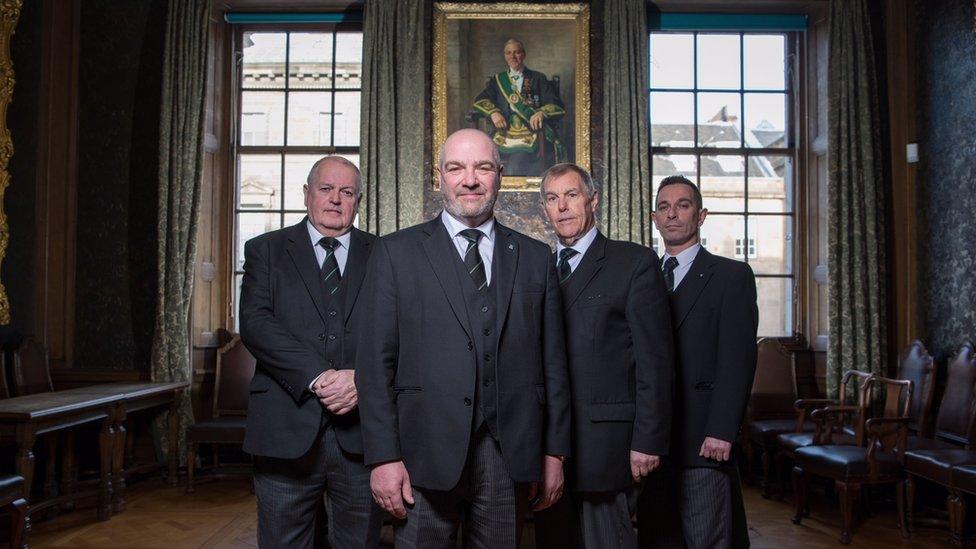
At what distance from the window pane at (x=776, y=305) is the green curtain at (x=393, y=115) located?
9.37ft

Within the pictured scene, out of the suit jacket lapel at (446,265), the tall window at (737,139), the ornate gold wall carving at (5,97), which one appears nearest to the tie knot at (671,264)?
the suit jacket lapel at (446,265)

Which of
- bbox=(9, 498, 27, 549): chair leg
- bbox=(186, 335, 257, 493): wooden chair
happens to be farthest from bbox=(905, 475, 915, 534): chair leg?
bbox=(9, 498, 27, 549): chair leg

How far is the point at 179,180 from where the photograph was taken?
5.66 m

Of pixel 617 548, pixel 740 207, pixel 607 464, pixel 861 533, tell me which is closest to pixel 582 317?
pixel 607 464

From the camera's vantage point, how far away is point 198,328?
5930 mm

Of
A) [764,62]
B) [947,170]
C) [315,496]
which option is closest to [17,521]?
[315,496]

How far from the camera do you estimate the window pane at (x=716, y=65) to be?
6254 millimetres

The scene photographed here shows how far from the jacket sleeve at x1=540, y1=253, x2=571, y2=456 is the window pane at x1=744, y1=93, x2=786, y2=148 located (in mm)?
4820

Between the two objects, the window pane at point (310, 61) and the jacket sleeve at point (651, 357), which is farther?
the window pane at point (310, 61)

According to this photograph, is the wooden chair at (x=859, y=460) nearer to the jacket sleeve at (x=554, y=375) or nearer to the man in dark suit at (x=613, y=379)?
the man in dark suit at (x=613, y=379)

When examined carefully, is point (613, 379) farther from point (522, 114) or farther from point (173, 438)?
point (173, 438)

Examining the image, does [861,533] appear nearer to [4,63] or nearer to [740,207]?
[740,207]

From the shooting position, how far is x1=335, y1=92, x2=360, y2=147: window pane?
248 inches

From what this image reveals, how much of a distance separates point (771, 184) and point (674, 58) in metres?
1.30
